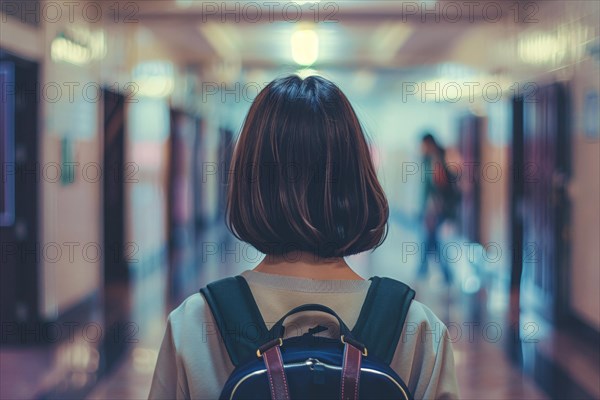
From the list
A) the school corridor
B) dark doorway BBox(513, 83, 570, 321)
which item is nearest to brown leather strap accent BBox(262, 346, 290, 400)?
the school corridor

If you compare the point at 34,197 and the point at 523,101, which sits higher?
the point at 523,101

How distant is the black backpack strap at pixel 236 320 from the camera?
100cm

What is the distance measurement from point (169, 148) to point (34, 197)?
5.46 meters

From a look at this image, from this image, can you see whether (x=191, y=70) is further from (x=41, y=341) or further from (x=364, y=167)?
(x=364, y=167)

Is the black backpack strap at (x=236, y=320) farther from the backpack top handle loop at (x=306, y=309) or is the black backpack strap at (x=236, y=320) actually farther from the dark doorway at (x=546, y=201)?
the dark doorway at (x=546, y=201)

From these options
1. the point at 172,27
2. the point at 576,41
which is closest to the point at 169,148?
the point at 172,27

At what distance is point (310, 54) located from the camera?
881 centimetres

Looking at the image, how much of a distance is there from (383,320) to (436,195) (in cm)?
751

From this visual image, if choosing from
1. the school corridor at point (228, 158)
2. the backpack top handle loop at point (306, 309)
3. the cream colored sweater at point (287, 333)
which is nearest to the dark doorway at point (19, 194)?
the school corridor at point (228, 158)

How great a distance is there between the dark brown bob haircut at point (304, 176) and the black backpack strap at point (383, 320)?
3.7 inches

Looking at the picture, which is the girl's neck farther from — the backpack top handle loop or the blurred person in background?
the blurred person in background

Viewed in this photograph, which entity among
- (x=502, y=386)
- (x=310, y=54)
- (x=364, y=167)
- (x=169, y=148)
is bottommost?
(x=502, y=386)

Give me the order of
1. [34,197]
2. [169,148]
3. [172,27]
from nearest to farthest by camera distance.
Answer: [34,197]
[172,27]
[169,148]

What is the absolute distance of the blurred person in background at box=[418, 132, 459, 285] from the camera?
25.9 feet
